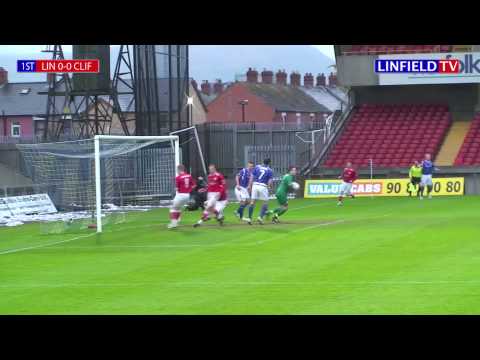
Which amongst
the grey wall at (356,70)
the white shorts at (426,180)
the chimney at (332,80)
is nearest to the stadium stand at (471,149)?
the grey wall at (356,70)

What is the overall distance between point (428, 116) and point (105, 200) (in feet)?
82.2

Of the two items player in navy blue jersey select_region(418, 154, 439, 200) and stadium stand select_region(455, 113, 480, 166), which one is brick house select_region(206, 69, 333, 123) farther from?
player in navy blue jersey select_region(418, 154, 439, 200)

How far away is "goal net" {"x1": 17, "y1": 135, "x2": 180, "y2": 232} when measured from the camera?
3559 cm

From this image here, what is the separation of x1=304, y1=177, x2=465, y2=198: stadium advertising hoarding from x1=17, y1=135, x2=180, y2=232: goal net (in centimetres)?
949

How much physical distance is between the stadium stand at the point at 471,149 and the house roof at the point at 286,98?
41384mm

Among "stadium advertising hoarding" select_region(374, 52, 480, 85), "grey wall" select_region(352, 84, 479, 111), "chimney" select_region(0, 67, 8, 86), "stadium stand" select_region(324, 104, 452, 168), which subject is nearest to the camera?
"stadium advertising hoarding" select_region(374, 52, 480, 85)

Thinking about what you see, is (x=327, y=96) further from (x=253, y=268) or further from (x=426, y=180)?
(x=253, y=268)

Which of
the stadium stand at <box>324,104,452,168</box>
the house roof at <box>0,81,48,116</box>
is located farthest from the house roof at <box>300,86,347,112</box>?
the stadium stand at <box>324,104,452,168</box>

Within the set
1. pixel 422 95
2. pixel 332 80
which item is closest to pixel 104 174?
pixel 422 95

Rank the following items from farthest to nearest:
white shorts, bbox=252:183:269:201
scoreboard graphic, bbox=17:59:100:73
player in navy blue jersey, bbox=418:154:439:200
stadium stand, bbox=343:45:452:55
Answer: stadium stand, bbox=343:45:452:55
scoreboard graphic, bbox=17:59:100:73
player in navy blue jersey, bbox=418:154:439:200
white shorts, bbox=252:183:269:201

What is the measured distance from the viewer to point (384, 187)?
47.0 m

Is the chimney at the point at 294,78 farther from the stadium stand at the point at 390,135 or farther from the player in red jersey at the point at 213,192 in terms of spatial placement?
the player in red jersey at the point at 213,192

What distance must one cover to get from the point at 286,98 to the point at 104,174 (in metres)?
61.8
